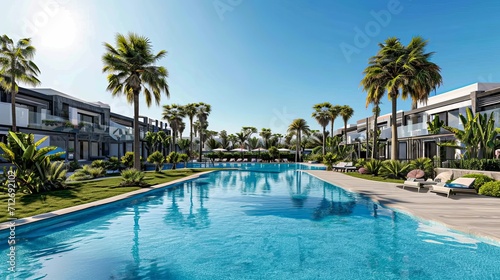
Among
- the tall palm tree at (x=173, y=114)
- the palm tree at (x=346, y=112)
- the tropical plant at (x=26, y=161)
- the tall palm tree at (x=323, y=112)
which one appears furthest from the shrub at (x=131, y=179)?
the palm tree at (x=346, y=112)

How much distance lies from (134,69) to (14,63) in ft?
30.2

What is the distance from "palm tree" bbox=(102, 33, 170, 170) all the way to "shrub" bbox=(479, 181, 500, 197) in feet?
64.1

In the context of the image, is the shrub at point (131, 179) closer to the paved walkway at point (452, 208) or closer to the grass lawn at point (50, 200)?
the grass lawn at point (50, 200)

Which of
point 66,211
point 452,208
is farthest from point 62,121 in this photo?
point 452,208

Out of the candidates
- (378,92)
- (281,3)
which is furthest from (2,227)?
(378,92)

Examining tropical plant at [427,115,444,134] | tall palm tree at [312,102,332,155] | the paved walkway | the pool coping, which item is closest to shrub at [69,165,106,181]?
the pool coping

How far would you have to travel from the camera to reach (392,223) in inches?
335

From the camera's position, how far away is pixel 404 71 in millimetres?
19969

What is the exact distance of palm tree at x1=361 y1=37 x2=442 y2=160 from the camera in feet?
63.6

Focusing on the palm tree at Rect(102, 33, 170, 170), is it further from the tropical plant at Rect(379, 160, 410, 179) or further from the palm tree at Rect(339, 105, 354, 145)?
the palm tree at Rect(339, 105, 354, 145)

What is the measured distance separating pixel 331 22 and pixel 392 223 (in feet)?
63.7

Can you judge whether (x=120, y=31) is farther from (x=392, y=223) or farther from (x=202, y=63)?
(x=392, y=223)

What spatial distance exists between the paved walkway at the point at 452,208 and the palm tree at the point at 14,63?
2440 cm

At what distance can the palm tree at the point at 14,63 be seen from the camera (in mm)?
18766
